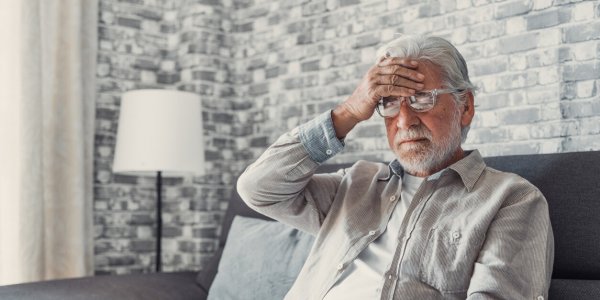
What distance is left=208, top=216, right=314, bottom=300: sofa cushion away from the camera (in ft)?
7.64

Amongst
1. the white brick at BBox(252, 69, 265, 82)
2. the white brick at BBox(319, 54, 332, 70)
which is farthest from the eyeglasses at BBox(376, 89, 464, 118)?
the white brick at BBox(252, 69, 265, 82)

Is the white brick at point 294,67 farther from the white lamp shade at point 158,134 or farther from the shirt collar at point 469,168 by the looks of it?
the shirt collar at point 469,168

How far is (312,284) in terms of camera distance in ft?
6.51

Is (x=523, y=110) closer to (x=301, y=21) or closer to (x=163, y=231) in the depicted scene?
(x=301, y=21)

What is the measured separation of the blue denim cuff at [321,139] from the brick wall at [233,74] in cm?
86

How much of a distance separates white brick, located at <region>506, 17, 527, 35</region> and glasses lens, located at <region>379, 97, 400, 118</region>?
0.83 metres

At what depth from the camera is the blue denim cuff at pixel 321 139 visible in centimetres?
194

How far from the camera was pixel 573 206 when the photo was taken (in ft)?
6.23

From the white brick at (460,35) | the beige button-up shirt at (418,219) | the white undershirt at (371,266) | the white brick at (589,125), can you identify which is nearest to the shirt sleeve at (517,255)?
the beige button-up shirt at (418,219)

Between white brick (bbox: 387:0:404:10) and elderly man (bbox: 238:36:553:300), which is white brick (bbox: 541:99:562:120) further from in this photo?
white brick (bbox: 387:0:404:10)

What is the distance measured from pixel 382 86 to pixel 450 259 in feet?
1.44

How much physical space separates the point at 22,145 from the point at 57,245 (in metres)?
0.44

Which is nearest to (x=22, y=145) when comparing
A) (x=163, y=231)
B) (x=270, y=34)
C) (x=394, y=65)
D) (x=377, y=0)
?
(x=163, y=231)

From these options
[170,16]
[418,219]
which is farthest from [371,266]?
[170,16]
